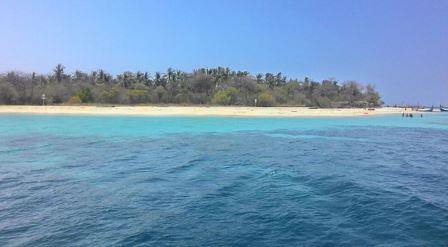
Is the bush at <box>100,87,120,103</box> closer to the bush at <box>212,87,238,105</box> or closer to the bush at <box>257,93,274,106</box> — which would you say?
the bush at <box>212,87,238,105</box>

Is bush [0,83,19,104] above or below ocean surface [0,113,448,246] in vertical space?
above

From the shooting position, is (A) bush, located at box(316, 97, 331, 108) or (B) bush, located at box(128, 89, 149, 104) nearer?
(B) bush, located at box(128, 89, 149, 104)

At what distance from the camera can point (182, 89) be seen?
98625 mm

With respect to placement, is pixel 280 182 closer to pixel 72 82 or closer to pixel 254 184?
pixel 254 184

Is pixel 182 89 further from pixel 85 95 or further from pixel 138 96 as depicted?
pixel 85 95

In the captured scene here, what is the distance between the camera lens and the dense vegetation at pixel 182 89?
83625mm

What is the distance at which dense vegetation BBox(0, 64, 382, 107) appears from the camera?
8362 cm

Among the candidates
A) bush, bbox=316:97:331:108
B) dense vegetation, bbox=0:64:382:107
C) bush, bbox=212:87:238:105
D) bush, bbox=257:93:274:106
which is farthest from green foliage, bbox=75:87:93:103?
bush, bbox=316:97:331:108

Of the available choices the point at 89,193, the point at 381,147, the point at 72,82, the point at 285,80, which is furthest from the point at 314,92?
the point at 89,193

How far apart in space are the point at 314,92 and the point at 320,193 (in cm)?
10219

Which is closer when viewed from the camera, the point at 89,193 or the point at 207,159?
the point at 89,193

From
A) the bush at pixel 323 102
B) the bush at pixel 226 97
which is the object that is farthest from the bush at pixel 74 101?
the bush at pixel 323 102

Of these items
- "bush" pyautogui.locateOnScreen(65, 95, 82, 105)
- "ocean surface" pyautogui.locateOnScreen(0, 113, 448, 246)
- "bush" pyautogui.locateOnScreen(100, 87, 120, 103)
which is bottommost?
"ocean surface" pyautogui.locateOnScreen(0, 113, 448, 246)

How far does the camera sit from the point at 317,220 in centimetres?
958
